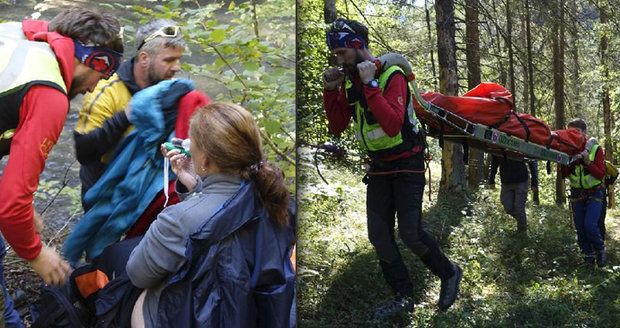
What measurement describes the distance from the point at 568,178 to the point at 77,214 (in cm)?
183

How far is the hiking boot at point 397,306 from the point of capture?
2.63 meters

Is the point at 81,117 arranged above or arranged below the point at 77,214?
above

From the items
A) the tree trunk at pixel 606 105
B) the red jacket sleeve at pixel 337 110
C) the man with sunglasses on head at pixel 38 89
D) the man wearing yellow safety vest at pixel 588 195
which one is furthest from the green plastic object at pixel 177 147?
the tree trunk at pixel 606 105

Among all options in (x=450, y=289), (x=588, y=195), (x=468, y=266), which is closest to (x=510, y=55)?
(x=588, y=195)

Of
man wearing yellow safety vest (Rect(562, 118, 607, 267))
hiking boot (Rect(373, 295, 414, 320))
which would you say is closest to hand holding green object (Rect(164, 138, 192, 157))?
hiking boot (Rect(373, 295, 414, 320))

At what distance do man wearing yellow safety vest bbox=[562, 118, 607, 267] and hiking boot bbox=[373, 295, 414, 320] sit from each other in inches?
28.3

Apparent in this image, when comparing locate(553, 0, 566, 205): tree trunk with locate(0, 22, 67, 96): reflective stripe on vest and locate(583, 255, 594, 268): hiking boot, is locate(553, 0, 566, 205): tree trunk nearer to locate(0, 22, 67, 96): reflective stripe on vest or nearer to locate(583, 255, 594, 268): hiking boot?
locate(583, 255, 594, 268): hiking boot

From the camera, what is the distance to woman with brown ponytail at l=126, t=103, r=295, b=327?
1791 mm

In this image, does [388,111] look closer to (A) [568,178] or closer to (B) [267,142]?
(B) [267,142]

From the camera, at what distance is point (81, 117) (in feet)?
6.63

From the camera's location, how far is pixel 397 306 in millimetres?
2645

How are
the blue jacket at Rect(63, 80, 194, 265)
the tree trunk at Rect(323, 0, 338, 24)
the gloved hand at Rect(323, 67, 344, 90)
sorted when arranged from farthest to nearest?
the tree trunk at Rect(323, 0, 338, 24), the gloved hand at Rect(323, 67, 344, 90), the blue jacket at Rect(63, 80, 194, 265)

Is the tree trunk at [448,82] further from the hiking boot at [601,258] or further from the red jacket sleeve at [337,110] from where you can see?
Answer: the hiking boot at [601,258]

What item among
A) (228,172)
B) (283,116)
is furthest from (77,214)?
(283,116)
